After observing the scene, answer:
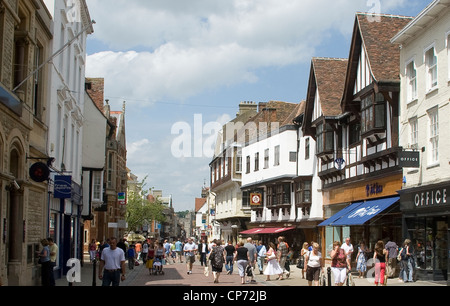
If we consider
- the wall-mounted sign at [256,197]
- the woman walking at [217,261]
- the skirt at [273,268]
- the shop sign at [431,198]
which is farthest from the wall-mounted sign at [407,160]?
the wall-mounted sign at [256,197]

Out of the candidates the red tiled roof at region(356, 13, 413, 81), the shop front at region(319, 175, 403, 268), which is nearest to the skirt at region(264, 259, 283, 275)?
the shop front at region(319, 175, 403, 268)

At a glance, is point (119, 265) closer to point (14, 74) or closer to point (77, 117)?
point (14, 74)

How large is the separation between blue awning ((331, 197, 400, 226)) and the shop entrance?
5.27ft

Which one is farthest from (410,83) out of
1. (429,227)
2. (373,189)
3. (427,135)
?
(429,227)

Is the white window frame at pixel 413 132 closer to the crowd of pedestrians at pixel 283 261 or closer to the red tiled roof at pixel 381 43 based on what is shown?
the red tiled roof at pixel 381 43

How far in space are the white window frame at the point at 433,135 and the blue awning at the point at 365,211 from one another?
322 centimetres

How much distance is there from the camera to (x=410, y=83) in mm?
24391

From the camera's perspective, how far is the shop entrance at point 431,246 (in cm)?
2217

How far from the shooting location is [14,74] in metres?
18.8

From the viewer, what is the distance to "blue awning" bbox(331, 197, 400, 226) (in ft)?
82.7

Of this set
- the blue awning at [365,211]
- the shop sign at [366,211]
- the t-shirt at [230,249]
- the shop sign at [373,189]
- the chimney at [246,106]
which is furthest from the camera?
the chimney at [246,106]

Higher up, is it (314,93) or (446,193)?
(314,93)
